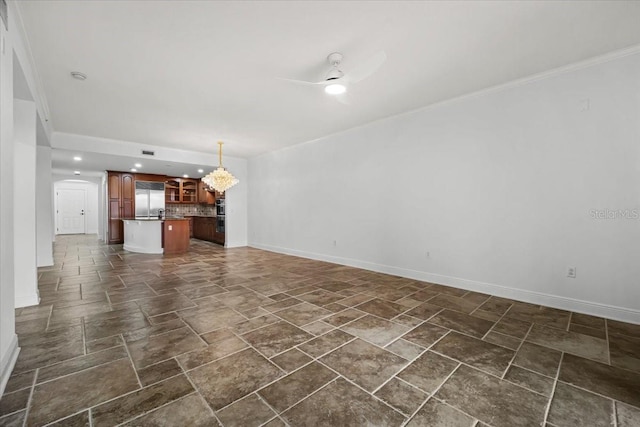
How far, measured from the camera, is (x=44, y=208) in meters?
4.87

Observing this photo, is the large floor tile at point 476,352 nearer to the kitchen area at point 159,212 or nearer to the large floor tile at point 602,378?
the large floor tile at point 602,378

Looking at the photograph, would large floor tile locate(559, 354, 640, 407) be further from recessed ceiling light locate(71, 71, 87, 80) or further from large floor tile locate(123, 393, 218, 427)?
recessed ceiling light locate(71, 71, 87, 80)

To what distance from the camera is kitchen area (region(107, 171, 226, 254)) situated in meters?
6.91

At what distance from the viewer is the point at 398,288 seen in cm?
377

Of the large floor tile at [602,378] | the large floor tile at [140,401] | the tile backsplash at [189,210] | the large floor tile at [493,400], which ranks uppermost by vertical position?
the tile backsplash at [189,210]

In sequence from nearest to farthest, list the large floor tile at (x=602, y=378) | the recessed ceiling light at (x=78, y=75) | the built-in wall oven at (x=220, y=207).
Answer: the large floor tile at (x=602, y=378)
the recessed ceiling light at (x=78, y=75)
the built-in wall oven at (x=220, y=207)

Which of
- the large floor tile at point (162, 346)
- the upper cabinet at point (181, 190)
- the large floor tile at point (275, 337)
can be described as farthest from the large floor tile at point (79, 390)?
the upper cabinet at point (181, 190)

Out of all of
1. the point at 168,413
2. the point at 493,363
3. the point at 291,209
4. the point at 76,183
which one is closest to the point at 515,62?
the point at 493,363

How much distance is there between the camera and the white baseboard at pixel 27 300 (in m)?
2.97

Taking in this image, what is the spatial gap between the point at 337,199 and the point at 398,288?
2.31m

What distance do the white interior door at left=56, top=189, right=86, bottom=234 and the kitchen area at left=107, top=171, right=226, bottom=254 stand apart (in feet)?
17.0

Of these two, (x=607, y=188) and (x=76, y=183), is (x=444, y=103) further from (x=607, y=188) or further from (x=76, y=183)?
(x=76, y=183)

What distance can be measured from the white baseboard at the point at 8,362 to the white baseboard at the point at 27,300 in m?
1.33

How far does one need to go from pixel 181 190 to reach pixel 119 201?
2.01m
